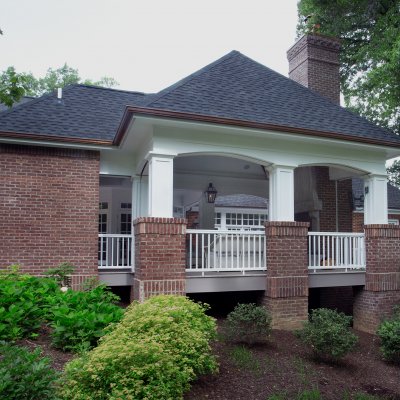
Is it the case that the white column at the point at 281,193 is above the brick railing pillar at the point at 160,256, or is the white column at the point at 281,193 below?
above

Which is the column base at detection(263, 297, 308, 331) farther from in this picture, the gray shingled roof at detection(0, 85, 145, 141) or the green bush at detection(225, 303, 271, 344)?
the gray shingled roof at detection(0, 85, 145, 141)

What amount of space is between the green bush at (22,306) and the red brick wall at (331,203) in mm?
Answer: 8176

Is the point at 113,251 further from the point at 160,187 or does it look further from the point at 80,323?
the point at 80,323

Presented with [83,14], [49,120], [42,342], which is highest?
[83,14]

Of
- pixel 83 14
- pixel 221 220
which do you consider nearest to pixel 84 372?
pixel 83 14

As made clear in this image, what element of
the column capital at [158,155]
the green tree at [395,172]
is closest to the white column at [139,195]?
the column capital at [158,155]

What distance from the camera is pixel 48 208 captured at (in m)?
9.07

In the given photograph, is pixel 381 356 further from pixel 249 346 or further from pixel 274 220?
pixel 274 220

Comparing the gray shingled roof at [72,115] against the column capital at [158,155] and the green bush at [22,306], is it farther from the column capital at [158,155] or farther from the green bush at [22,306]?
the green bush at [22,306]

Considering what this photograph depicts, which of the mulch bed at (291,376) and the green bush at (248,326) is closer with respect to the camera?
the mulch bed at (291,376)

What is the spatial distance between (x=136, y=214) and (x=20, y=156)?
2854 mm

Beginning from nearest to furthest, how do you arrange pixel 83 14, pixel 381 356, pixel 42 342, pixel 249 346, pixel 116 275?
1. pixel 42 342
2. pixel 249 346
3. pixel 381 356
4. pixel 116 275
5. pixel 83 14

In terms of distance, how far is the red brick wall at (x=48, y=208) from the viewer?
28.9 feet

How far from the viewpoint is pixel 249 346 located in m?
7.04
